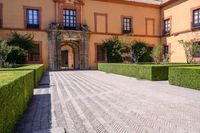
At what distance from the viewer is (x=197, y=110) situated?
6.37 metres

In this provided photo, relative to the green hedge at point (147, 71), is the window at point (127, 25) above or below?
above

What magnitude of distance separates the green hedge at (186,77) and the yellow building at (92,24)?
13.7 meters

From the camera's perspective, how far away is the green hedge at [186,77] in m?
9.90

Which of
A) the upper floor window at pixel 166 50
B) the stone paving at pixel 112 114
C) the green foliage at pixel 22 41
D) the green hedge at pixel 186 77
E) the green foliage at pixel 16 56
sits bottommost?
the stone paving at pixel 112 114

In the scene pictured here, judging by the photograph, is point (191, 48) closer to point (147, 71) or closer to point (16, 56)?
point (147, 71)

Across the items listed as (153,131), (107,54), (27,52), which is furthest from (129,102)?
(107,54)

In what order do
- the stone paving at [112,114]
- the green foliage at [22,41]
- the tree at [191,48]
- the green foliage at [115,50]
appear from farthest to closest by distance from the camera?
1. the green foliage at [115,50]
2. the green foliage at [22,41]
3. the tree at [191,48]
4. the stone paving at [112,114]

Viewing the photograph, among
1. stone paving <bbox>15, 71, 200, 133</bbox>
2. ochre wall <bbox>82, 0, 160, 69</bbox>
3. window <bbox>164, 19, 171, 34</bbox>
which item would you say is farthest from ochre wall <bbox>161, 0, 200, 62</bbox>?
stone paving <bbox>15, 71, 200, 133</bbox>

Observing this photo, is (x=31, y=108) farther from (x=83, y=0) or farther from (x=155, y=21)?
(x=155, y=21)

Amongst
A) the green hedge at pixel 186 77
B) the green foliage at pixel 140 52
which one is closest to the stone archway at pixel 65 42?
the green foliage at pixel 140 52

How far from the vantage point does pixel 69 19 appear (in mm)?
26062

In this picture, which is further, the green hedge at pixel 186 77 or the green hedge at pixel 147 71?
the green hedge at pixel 147 71

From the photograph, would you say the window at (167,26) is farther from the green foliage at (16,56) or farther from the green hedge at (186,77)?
the green hedge at (186,77)

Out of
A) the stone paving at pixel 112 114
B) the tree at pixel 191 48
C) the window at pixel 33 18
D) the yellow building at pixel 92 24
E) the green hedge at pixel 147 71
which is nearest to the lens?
the stone paving at pixel 112 114
